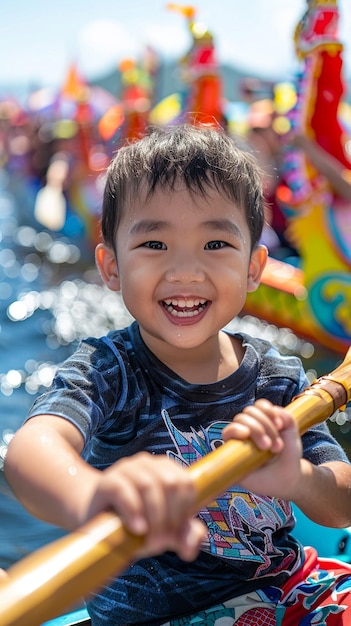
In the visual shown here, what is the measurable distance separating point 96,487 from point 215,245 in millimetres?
558

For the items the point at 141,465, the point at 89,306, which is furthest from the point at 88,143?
the point at 141,465

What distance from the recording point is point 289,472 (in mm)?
875

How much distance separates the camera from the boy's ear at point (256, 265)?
1.27m

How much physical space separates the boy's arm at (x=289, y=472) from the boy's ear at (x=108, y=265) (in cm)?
43

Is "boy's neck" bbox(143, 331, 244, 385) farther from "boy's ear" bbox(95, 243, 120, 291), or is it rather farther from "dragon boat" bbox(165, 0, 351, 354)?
"dragon boat" bbox(165, 0, 351, 354)

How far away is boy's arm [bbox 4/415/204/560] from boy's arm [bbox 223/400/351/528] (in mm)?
100

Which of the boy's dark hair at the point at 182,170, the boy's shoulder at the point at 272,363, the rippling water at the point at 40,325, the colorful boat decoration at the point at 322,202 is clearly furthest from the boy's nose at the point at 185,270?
the colorful boat decoration at the point at 322,202

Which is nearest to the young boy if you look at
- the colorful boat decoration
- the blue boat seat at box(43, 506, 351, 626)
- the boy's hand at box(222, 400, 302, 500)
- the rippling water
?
the boy's hand at box(222, 400, 302, 500)

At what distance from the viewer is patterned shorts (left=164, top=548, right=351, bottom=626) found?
3.63ft

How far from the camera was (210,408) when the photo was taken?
1.15 m

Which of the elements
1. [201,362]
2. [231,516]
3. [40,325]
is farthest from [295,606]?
[40,325]

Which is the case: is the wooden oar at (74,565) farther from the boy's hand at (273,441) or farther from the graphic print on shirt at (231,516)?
the graphic print on shirt at (231,516)

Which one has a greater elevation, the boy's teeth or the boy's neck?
the boy's teeth

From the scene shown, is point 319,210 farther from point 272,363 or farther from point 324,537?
point 272,363
